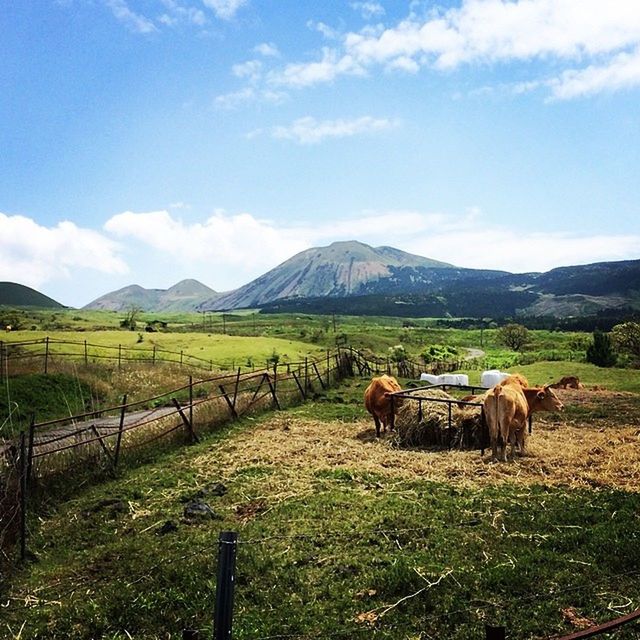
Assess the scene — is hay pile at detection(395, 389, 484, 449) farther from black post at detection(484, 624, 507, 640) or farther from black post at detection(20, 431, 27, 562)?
black post at detection(484, 624, 507, 640)

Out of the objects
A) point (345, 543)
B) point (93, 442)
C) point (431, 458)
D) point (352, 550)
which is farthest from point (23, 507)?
point (431, 458)

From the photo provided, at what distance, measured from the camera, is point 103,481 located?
484 inches

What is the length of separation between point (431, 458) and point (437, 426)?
5.72 ft

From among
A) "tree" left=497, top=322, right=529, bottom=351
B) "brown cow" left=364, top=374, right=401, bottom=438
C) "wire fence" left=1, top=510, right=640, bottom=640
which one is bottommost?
"tree" left=497, top=322, right=529, bottom=351

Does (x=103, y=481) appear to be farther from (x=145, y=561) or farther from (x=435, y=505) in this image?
(x=435, y=505)

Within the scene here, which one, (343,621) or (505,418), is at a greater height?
(505,418)

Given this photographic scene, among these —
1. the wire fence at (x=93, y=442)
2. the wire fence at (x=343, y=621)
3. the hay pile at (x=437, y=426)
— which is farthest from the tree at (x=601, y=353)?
the wire fence at (x=343, y=621)

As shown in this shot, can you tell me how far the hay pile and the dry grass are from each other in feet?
1.59

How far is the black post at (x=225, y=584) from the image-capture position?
150 inches

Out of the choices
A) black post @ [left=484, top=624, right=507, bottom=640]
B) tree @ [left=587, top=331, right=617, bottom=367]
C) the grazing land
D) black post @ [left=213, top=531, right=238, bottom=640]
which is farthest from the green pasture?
black post @ [left=484, top=624, right=507, bottom=640]

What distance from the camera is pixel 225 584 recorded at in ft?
12.6

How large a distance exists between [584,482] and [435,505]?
309cm

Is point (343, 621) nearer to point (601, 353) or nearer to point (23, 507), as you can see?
point (23, 507)

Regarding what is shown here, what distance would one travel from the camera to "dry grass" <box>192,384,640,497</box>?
10977mm
